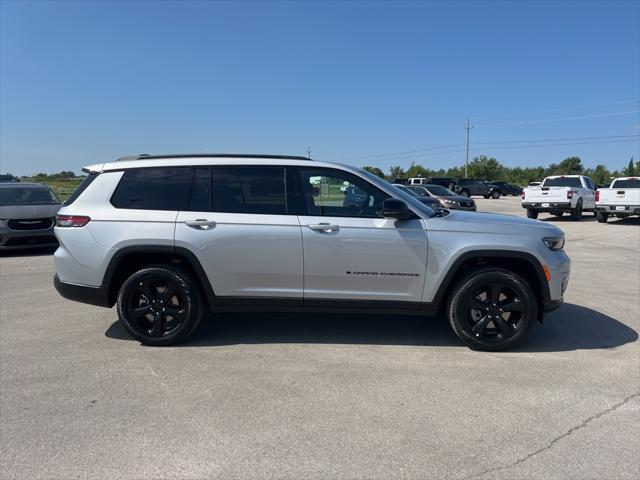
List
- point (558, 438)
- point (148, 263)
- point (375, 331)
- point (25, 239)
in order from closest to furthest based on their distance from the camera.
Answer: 1. point (558, 438)
2. point (148, 263)
3. point (375, 331)
4. point (25, 239)

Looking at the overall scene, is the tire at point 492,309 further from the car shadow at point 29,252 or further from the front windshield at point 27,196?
the front windshield at point 27,196

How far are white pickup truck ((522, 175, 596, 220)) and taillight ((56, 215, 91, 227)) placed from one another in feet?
61.1

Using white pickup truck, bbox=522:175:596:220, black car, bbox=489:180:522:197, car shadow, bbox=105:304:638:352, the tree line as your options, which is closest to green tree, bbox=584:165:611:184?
the tree line

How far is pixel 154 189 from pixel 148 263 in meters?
0.75

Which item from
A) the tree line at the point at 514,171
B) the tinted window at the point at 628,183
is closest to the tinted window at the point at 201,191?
the tinted window at the point at 628,183

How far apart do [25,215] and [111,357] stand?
728 centimetres

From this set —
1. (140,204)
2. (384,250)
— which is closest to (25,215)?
(140,204)

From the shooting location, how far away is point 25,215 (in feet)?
32.3

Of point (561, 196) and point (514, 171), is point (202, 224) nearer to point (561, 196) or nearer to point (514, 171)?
point (561, 196)

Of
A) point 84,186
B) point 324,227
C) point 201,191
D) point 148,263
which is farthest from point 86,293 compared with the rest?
point 324,227

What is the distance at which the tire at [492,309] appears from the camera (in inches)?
172

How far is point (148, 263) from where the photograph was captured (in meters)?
4.61

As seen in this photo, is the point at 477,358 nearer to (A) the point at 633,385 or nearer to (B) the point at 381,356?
(B) the point at 381,356

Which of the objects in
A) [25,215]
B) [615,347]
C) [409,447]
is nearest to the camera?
[409,447]
